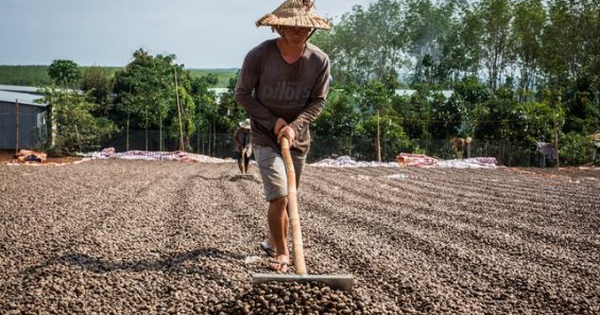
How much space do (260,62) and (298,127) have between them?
0.48m

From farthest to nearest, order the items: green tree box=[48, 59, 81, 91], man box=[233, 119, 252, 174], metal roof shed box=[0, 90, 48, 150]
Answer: green tree box=[48, 59, 81, 91], metal roof shed box=[0, 90, 48, 150], man box=[233, 119, 252, 174]

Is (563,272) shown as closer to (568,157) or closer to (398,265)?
(398,265)

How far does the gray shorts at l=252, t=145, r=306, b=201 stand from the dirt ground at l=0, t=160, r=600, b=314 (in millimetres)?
533

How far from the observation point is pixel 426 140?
2716cm

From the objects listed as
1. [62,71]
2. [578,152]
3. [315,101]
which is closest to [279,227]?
[315,101]

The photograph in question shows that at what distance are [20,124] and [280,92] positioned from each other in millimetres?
24159

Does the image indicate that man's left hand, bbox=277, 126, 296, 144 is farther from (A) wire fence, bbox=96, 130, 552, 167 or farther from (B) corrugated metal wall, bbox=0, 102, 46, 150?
(B) corrugated metal wall, bbox=0, 102, 46, 150

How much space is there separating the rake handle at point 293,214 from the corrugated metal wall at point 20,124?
23.6m

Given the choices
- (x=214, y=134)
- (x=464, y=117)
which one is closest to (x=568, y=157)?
(x=464, y=117)

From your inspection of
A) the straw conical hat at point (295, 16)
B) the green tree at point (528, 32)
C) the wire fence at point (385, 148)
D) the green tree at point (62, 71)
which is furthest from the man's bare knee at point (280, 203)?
the green tree at point (62, 71)

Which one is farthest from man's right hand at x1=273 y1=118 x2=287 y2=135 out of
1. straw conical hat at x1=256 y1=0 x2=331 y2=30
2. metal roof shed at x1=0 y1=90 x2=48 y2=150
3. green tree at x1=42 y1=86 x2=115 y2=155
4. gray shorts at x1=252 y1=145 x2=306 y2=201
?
metal roof shed at x1=0 y1=90 x2=48 y2=150

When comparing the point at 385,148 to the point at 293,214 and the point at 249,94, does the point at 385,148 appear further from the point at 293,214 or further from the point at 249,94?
the point at 293,214

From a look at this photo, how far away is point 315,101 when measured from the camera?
4.23 metres

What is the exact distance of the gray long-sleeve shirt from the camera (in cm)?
408
